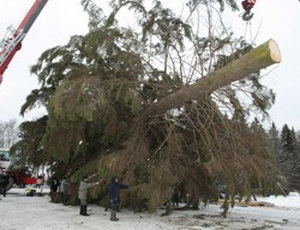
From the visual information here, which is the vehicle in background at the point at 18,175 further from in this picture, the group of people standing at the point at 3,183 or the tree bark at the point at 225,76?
the tree bark at the point at 225,76

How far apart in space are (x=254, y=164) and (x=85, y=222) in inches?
169

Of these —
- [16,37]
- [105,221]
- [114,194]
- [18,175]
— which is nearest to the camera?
[105,221]

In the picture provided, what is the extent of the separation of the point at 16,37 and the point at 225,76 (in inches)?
257

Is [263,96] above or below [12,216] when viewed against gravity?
above

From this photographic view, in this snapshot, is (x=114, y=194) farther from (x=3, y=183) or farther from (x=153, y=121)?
(x=3, y=183)

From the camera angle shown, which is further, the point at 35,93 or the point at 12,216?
the point at 35,93

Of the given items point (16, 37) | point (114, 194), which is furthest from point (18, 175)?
point (114, 194)

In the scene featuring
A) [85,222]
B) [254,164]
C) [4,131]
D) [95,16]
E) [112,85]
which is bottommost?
[85,222]

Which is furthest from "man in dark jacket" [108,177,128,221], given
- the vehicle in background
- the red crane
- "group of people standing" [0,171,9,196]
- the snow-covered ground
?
the vehicle in background

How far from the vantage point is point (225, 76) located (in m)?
8.67

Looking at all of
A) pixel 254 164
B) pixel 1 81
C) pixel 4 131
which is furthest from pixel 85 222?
pixel 4 131

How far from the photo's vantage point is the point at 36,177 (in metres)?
19.0

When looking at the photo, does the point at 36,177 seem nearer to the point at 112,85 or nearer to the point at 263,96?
the point at 112,85

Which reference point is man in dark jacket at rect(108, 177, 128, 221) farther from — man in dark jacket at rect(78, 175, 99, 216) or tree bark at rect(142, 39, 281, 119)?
tree bark at rect(142, 39, 281, 119)
